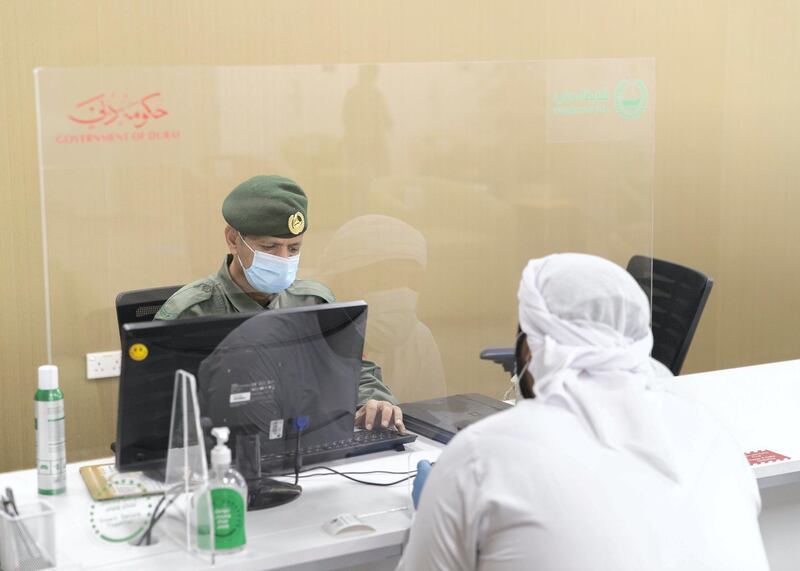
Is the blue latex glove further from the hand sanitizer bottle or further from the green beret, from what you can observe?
the green beret

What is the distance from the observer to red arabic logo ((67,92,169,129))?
1.83 m

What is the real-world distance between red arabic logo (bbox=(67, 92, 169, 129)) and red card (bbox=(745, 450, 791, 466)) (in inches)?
58.3

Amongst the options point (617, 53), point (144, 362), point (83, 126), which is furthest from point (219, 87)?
point (617, 53)

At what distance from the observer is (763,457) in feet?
7.42

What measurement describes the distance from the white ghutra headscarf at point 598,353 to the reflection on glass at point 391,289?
815 mm

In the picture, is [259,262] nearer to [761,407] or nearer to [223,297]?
[223,297]

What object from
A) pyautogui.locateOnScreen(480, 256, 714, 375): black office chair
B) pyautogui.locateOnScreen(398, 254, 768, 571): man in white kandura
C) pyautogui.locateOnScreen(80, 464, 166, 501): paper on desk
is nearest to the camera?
pyautogui.locateOnScreen(398, 254, 768, 571): man in white kandura

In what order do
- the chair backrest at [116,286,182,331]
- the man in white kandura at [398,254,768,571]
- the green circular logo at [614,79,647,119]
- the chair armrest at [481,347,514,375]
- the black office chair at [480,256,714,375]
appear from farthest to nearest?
the black office chair at [480,256,714,375], the green circular logo at [614,79,647,119], the chair armrest at [481,347,514,375], the chair backrest at [116,286,182,331], the man in white kandura at [398,254,768,571]

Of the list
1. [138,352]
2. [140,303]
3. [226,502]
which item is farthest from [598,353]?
[140,303]

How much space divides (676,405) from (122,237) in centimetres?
114

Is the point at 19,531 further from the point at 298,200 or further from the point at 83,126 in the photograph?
the point at 298,200

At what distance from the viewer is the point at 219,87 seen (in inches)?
79.0

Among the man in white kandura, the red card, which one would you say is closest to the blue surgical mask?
the man in white kandura

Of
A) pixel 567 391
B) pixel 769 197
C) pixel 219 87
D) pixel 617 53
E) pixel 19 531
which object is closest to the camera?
pixel 567 391
